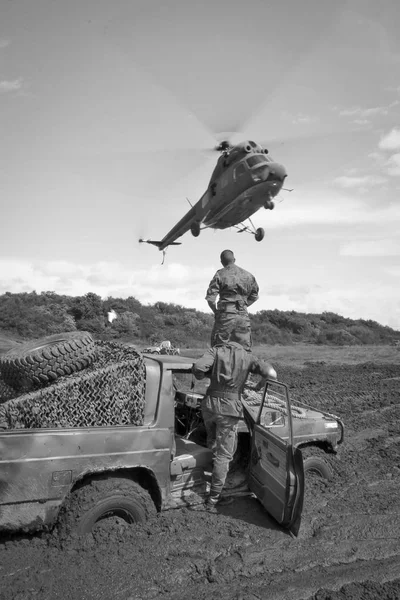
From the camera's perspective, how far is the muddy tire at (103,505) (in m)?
3.85

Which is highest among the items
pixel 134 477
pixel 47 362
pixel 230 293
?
pixel 230 293

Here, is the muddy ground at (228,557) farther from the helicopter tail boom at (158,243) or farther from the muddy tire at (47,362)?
the helicopter tail boom at (158,243)

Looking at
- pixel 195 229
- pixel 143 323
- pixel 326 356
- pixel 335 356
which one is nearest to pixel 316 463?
pixel 195 229

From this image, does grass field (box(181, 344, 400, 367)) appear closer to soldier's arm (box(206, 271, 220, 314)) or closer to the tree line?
the tree line

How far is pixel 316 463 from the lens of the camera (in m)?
5.49

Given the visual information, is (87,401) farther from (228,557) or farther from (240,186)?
(240,186)

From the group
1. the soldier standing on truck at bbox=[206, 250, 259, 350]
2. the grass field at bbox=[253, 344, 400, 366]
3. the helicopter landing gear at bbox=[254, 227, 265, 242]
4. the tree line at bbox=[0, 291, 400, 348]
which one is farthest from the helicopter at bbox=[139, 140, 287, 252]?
the tree line at bbox=[0, 291, 400, 348]

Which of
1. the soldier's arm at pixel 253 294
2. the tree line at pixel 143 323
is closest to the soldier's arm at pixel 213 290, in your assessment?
the soldier's arm at pixel 253 294

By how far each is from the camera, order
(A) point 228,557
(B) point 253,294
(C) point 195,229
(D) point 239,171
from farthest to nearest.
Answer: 1. (C) point 195,229
2. (D) point 239,171
3. (B) point 253,294
4. (A) point 228,557

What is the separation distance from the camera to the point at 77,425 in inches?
163

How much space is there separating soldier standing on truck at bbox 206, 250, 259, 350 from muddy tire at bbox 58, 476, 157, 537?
3.41 m

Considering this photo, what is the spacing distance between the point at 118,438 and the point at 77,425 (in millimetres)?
385

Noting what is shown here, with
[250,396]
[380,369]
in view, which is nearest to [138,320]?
[380,369]

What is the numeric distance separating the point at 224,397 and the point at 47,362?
1.74 meters
